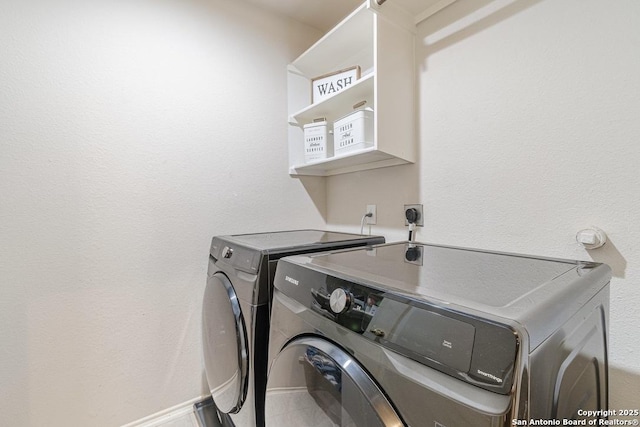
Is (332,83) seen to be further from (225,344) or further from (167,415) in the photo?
(167,415)

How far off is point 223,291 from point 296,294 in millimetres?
520

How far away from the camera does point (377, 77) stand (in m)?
1.26

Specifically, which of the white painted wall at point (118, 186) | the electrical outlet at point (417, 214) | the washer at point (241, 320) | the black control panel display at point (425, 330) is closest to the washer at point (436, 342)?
the black control panel display at point (425, 330)

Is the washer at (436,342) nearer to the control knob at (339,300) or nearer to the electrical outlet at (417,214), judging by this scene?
the control knob at (339,300)

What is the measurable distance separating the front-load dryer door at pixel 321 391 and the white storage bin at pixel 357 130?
3.19 ft

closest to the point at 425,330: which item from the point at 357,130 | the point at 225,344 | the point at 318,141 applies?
the point at 225,344

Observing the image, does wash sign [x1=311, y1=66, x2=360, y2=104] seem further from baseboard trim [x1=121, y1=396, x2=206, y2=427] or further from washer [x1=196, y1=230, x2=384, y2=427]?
baseboard trim [x1=121, y1=396, x2=206, y2=427]

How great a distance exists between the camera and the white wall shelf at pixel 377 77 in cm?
127

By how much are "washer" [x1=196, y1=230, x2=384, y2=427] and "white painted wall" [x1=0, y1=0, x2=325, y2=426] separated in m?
0.33

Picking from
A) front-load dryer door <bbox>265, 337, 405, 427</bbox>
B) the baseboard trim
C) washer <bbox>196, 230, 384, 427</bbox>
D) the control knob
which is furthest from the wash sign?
the baseboard trim

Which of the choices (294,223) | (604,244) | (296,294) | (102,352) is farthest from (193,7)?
(604,244)

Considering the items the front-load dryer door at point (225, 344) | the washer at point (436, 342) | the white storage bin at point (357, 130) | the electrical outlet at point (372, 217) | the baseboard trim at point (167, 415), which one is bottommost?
the baseboard trim at point (167, 415)

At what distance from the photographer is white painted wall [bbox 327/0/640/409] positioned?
860 millimetres

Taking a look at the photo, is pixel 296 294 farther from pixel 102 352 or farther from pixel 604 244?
pixel 102 352
